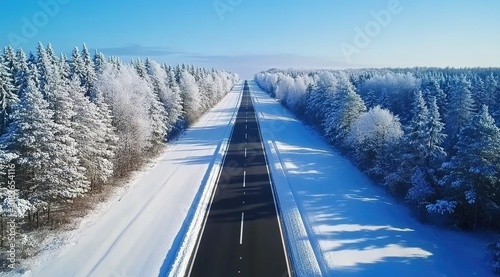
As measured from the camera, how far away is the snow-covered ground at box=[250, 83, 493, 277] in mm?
18781

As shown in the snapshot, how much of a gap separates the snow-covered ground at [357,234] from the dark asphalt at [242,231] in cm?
119

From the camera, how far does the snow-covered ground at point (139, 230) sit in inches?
733

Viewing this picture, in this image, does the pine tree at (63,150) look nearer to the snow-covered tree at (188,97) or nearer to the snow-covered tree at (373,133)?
the snow-covered tree at (373,133)

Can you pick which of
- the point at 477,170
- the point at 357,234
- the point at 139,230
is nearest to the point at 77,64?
the point at 139,230

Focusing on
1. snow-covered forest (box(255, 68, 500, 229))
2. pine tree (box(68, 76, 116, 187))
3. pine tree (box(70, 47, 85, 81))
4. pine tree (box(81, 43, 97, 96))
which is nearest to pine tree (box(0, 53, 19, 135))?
pine tree (box(81, 43, 97, 96))

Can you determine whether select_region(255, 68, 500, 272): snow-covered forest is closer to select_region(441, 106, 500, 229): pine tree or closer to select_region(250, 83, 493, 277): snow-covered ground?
select_region(441, 106, 500, 229): pine tree

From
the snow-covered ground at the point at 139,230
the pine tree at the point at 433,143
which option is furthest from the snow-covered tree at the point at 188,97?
the pine tree at the point at 433,143

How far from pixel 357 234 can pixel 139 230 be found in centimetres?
1438

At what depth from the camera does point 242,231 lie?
22.9 m

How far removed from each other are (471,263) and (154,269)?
57.4ft

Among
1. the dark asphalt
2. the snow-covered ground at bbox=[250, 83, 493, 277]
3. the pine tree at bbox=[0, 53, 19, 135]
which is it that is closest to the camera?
the dark asphalt

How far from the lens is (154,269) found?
1842cm

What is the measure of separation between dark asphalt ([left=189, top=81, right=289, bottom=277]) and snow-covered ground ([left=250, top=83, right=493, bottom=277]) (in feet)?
3.92

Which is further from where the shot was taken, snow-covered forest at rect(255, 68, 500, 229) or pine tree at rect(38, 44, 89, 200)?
pine tree at rect(38, 44, 89, 200)
